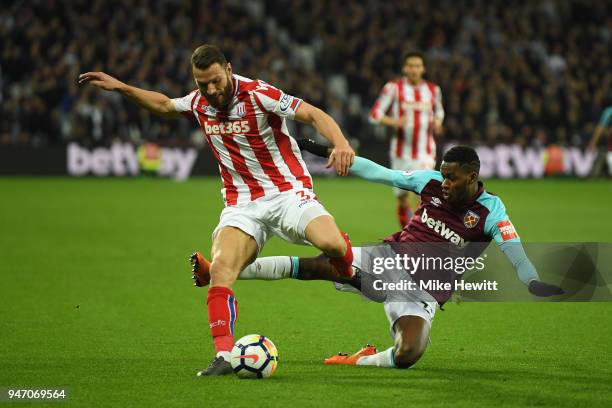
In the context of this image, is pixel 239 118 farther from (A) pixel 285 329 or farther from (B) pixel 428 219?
(A) pixel 285 329

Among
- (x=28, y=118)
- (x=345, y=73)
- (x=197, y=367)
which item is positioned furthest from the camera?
(x=345, y=73)

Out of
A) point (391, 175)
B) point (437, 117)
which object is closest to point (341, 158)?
point (391, 175)

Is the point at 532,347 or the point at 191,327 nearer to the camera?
the point at 532,347

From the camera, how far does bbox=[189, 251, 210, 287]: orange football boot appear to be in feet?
20.4

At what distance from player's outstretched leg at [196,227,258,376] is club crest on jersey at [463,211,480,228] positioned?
4.02 ft

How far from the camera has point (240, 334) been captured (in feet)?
21.7

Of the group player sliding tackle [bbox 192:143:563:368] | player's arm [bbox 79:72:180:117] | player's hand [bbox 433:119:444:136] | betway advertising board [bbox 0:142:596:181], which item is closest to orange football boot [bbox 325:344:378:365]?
player sliding tackle [bbox 192:143:563:368]

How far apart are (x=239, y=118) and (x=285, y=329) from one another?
169 centimetres

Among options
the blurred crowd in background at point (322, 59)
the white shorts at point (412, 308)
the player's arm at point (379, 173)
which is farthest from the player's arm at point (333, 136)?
the blurred crowd in background at point (322, 59)

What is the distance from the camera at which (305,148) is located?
5.77m

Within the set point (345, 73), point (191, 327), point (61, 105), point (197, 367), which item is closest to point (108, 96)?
point (61, 105)

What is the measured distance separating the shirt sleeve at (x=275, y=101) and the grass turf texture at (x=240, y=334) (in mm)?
1433

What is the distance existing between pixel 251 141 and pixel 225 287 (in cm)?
94

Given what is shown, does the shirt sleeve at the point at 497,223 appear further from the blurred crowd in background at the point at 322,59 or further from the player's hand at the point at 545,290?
the blurred crowd in background at the point at 322,59
